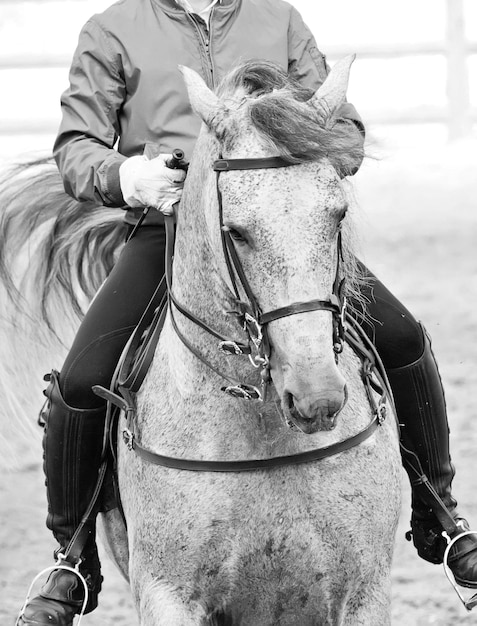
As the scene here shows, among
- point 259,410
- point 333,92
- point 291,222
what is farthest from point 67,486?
point 333,92

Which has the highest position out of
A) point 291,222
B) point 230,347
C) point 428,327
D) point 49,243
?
point 291,222

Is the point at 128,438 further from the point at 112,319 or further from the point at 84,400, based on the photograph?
the point at 112,319

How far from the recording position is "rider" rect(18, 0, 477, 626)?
145 inches

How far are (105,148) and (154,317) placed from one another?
53 centimetres

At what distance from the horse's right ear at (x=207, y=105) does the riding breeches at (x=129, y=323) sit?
32.2 inches

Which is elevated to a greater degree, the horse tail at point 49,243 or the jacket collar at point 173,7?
the jacket collar at point 173,7

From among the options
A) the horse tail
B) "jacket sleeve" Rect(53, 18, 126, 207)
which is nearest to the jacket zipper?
"jacket sleeve" Rect(53, 18, 126, 207)

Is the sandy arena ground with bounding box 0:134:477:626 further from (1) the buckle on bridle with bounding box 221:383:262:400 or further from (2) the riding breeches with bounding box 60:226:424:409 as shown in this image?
(1) the buckle on bridle with bounding box 221:383:262:400

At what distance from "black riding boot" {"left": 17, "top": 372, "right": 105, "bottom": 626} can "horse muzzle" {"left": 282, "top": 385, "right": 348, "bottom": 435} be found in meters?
1.11

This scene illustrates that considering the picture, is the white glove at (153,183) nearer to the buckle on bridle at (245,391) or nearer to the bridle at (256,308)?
the bridle at (256,308)

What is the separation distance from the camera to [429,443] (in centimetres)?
398

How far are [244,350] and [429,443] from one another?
1.22m

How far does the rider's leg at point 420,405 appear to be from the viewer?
3.81 metres

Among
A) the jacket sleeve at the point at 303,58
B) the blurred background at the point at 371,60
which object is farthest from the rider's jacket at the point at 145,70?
the blurred background at the point at 371,60
